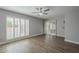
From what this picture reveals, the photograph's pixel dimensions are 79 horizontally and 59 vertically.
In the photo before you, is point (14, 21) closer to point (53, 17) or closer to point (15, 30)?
point (15, 30)

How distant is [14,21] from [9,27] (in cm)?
29

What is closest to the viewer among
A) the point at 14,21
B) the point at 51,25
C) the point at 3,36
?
the point at 3,36

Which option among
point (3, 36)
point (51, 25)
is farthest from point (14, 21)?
point (51, 25)

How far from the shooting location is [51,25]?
2740mm

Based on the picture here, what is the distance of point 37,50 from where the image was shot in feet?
7.68
